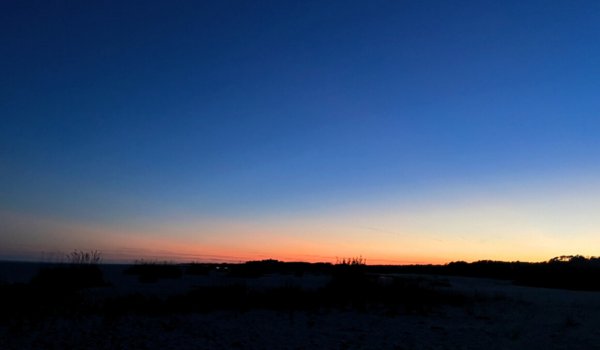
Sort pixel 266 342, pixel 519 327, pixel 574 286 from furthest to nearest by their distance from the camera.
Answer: pixel 574 286
pixel 519 327
pixel 266 342

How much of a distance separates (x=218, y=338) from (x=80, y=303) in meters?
6.55

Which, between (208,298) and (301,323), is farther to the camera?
(208,298)

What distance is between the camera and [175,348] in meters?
8.38

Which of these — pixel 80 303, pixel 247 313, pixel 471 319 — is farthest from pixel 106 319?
pixel 471 319

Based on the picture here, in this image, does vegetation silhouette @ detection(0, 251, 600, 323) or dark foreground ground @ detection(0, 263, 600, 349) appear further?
vegetation silhouette @ detection(0, 251, 600, 323)

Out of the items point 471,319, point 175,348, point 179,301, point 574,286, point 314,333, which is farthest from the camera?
point 574,286

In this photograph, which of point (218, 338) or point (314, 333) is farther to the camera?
point (314, 333)

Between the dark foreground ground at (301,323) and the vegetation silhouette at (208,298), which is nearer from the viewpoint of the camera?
the dark foreground ground at (301,323)

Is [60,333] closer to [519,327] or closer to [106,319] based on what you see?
[106,319]

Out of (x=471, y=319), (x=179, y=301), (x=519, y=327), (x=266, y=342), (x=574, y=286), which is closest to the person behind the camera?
(x=266, y=342)

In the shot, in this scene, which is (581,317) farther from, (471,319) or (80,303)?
(80,303)

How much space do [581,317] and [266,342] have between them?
10.6m

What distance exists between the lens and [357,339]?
32.1 ft

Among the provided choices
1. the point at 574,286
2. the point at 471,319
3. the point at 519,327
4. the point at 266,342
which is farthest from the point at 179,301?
the point at 574,286
